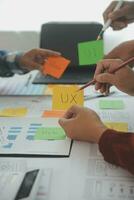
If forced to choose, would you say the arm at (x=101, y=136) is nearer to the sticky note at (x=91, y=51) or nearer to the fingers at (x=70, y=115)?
the fingers at (x=70, y=115)

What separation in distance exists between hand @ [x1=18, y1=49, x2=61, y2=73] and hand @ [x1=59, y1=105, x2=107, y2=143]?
0.43 meters

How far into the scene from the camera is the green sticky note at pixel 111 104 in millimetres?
1057

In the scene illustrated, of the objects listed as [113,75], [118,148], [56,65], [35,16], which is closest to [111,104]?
[113,75]

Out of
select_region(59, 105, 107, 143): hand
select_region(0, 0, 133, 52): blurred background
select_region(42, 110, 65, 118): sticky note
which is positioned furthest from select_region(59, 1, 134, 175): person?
select_region(0, 0, 133, 52): blurred background

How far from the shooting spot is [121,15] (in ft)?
4.14

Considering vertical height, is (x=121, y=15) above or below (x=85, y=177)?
above

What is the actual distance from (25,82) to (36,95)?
0.51 feet

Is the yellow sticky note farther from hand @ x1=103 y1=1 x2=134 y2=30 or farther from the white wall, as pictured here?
the white wall

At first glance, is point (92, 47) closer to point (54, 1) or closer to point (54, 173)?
point (54, 173)

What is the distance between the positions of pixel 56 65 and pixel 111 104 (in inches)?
10.0

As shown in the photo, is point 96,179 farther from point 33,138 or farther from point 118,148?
point 33,138

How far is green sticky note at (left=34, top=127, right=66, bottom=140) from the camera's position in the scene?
34.3 inches

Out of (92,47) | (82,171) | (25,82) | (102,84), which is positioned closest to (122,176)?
(82,171)

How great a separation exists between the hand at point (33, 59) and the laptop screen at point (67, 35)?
165 millimetres
